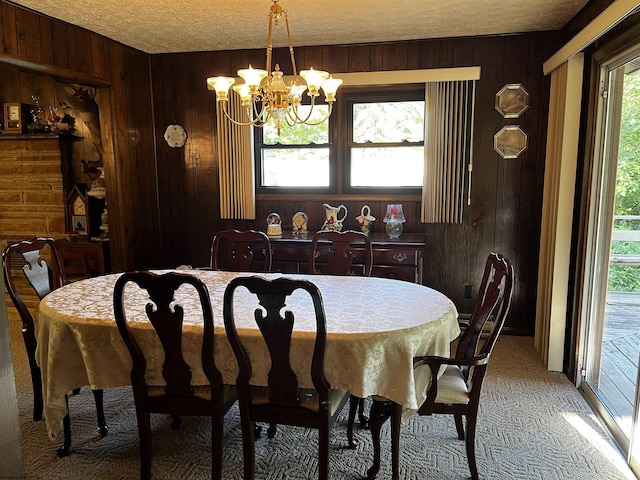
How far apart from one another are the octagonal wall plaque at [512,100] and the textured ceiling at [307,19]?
0.44 meters

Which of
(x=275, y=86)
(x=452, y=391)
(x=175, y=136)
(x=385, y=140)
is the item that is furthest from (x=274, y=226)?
(x=452, y=391)

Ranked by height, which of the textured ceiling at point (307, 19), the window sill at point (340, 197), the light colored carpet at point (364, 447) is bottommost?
the light colored carpet at point (364, 447)

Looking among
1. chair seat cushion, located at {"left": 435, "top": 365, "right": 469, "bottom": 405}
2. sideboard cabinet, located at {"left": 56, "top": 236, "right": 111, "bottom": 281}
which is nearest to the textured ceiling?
sideboard cabinet, located at {"left": 56, "top": 236, "right": 111, "bottom": 281}

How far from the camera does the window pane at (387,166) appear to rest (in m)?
4.27

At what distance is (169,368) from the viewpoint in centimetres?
208

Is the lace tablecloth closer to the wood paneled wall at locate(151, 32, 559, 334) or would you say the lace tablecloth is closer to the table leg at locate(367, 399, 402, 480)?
the table leg at locate(367, 399, 402, 480)

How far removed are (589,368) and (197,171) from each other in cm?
360

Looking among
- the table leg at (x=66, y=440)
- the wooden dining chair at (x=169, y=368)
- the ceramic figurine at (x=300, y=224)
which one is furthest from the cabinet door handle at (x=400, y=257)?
the table leg at (x=66, y=440)

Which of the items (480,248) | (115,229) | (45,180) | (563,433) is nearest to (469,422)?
(563,433)

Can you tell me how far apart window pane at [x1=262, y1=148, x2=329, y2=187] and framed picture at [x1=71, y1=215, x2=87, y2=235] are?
1786 mm

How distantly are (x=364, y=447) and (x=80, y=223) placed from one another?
3.62m

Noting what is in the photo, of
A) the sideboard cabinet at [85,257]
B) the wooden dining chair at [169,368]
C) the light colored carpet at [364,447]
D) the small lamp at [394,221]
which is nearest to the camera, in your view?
the wooden dining chair at [169,368]

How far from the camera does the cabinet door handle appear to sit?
12.6ft

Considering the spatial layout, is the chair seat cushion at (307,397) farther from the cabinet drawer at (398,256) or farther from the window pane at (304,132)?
the window pane at (304,132)
